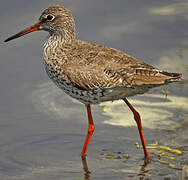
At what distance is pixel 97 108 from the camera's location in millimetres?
11336

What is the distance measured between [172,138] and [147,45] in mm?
3578

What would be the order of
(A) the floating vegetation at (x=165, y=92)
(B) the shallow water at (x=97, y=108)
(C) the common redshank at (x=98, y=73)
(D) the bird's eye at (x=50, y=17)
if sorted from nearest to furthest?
(C) the common redshank at (x=98, y=73)
(B) the shallow water at (x=97, y=108)
(D) the bird's eye at (x=50, y=17)
(A) the floating vegetation at (x=165, y=92)

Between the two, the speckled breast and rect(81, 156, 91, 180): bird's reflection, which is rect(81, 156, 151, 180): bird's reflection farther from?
the speckled breast

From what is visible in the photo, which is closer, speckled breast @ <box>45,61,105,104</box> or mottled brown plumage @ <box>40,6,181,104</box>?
mottled brown plumage @ <box>40,6,181,104</box>

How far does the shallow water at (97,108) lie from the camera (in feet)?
30.9

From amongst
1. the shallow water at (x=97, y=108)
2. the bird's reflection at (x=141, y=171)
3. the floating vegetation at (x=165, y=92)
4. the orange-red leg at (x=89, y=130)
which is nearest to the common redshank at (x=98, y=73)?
the orange-red leg at (x=89, y=130)

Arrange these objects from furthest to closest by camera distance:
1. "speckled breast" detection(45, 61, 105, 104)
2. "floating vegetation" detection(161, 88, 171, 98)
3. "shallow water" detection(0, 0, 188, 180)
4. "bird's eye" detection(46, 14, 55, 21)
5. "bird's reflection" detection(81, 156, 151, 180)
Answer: "floating vegetation" detection(161, 88, 171, 98), "bird's eye" detection(46, 14, 55, 21), "speckled breast" detection(45, 61, 105, 104), "shallow water" detection(0, 0, 188, 180), "bird's reflection" detection(81, 156, 151, 180)

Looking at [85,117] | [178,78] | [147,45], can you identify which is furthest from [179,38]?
[178,78]

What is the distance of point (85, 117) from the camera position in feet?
36.4

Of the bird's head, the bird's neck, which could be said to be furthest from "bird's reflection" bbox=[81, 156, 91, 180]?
the bird's head

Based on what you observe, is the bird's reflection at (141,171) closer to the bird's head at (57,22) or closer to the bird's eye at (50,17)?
the bird's head at (57,22)

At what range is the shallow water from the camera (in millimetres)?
9406

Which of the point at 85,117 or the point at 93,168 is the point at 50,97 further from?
the point at 93,168

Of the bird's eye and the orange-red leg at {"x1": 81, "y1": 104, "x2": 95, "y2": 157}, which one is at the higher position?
the bird's eye
